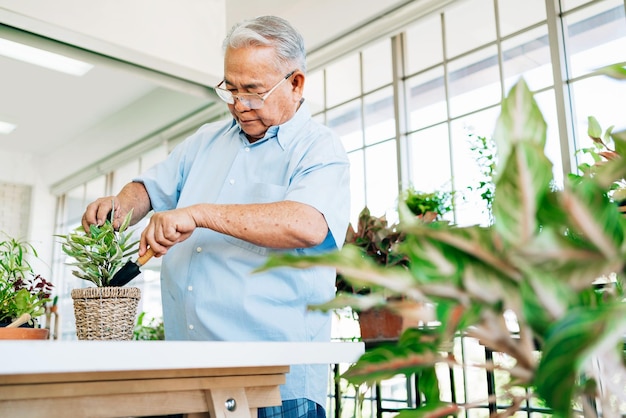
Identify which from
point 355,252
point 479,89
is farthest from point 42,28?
point 355,252

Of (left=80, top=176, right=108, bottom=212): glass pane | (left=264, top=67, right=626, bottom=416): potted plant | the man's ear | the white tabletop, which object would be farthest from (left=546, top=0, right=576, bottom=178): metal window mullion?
(left=80, top=176, right=108, bottom=212): glass pane

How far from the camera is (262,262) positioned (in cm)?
129

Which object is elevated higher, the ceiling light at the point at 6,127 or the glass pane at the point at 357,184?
the ceiling light at the point at 6,127

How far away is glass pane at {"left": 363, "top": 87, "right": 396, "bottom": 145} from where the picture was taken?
12.9 ft

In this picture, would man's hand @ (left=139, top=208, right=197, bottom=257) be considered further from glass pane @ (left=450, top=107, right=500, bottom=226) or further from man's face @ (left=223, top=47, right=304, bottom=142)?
glass pane @ (left=450, top=107, right=500, bottom=226)

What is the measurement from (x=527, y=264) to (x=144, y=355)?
0.54 m

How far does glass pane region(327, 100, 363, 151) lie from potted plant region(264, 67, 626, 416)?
3719 millimetres

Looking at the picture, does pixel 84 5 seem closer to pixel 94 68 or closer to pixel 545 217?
pixel 94 68

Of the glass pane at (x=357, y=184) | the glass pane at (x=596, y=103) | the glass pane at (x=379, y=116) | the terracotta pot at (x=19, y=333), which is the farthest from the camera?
the glass pane at (x=357, y=184)

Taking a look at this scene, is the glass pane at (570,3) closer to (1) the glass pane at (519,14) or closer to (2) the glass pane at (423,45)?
(1) the glass pane at (519,14)

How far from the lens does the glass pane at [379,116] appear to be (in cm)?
394

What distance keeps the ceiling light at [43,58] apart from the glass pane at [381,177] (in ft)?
6.31

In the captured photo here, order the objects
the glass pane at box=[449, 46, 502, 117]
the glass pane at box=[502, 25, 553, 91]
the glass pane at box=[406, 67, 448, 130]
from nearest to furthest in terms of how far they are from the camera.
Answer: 1. the glass pane at box=[502, 25, 553, 91]
2. the glass pane at box=[449, 46, 502, 117]
3. the glass pane at box=[406, 67, 448, 130]

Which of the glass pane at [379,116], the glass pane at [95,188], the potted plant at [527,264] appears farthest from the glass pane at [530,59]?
the glass pane at [95,188]
